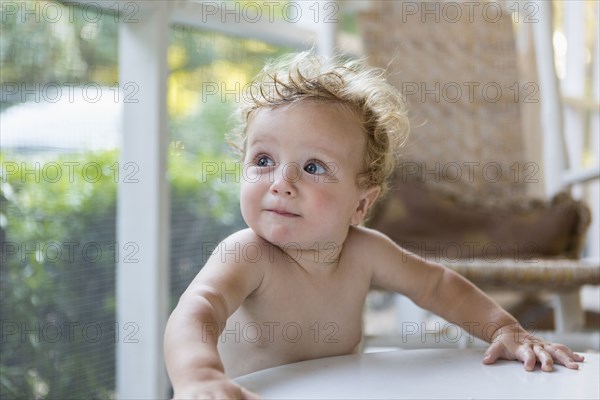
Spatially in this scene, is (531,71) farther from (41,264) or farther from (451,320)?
(41,264)

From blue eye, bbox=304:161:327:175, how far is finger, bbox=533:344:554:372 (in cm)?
31

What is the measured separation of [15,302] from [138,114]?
39 centimetres

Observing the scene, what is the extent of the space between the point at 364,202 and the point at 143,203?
46 centimetres

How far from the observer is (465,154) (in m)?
1.91

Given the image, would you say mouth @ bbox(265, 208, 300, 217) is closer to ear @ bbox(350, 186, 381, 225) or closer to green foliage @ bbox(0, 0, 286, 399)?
ear @ bbox(350, 186, 381, 225)

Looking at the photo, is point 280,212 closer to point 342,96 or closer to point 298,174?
point 298,174

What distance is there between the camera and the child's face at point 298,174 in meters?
0.83

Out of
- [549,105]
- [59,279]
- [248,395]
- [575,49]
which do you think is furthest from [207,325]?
[575,49]

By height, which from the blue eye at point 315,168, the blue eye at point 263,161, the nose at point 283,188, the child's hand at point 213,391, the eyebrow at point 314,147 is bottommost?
the child's hand at point 213,391

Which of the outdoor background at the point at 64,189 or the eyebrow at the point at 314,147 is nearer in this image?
the eyebrow at the point at 314,147

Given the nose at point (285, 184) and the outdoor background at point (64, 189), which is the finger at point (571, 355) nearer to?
the nose at point (285, 184)

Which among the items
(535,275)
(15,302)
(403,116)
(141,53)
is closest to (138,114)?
(141,53)

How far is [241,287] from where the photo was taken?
2.64ft

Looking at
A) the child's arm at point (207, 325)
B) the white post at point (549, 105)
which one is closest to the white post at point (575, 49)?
the white post at point (549, 105)
